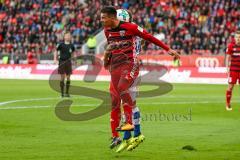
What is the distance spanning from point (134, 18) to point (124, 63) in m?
36.5

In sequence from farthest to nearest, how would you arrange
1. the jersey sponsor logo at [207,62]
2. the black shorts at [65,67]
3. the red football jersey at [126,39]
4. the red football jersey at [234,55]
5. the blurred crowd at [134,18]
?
the blurred crowd at [134,18] → the jersey sponsor logo at [207,62] → the black shorts at [65,67] → the red football jersey at [234,55] → the red football jersey at [126,39]

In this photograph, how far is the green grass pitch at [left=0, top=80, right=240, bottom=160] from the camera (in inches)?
444

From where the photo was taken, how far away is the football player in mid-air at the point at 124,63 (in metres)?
11.6

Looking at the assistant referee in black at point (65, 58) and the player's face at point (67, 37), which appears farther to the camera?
the assistant referee in black at point (65, 58)

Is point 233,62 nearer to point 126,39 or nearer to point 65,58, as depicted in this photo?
point 65,58

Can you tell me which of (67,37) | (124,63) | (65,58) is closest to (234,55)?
(67,37)

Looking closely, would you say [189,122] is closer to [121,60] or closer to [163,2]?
[121,60]

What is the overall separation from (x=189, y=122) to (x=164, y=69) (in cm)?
2145

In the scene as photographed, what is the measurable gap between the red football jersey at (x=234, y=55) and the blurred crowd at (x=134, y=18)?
817 inches

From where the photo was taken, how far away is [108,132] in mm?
14477

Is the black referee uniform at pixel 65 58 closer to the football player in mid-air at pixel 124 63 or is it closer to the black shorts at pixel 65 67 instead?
the black shorts at pixel 65 67

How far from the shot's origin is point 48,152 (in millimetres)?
11297

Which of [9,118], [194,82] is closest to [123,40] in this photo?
[9,118]

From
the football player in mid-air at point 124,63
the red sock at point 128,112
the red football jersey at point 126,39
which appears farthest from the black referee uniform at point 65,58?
the red sock at point 128,112
